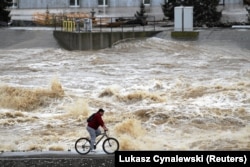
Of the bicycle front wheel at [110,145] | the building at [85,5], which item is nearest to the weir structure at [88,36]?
the building at [85,5]

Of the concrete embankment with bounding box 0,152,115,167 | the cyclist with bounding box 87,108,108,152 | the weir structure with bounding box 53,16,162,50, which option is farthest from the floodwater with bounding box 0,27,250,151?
the concrete embankment with bounding box 0,152,115,167

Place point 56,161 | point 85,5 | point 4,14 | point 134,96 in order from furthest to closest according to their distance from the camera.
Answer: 1. point 85,5
2. point 4,14
3. point 134,96
4. point 56,161

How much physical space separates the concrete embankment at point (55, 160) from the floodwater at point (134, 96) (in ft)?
6.52

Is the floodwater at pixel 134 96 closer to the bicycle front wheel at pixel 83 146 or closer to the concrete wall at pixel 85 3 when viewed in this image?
the bicycle front wheel at pixel 83 146

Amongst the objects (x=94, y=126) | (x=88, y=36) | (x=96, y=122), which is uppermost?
(x=88, y=36)

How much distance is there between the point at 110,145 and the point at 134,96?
300 inches

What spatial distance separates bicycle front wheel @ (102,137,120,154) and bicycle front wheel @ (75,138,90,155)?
1.41ft

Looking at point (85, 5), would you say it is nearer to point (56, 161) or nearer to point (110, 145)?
point (110, 145)

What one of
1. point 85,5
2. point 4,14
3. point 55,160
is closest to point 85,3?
point 85,5

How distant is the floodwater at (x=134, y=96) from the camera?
15.4 m

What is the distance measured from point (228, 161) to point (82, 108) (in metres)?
8.91

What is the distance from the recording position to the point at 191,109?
18453 mm

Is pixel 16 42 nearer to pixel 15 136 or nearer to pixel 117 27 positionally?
pixel 117 27

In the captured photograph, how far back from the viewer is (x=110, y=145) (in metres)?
12.9
